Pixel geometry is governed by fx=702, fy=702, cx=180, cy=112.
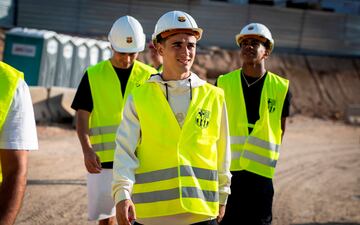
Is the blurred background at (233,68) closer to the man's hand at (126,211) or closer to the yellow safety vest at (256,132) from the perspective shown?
the yellow safety vest at (256,132)

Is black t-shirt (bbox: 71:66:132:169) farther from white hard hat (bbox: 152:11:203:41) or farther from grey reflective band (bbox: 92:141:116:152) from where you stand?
white hard hat (bbox: 152:11:203:41)

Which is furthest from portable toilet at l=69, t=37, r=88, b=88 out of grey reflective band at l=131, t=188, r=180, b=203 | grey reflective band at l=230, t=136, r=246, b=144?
grey reflective band at l=131, t=188, r=180, b=203

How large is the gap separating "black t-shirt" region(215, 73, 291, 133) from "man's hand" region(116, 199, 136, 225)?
2.27 meters

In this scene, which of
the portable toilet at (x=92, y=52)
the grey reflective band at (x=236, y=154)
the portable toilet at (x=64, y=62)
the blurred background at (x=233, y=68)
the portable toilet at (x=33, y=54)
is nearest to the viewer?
the grey reflective band at (x=236, y=154)

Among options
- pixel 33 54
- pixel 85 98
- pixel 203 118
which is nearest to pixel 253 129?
pixel 85 98

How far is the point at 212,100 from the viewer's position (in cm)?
407

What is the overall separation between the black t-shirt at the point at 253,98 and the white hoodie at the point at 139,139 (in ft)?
5.51

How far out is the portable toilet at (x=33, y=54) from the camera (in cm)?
1859

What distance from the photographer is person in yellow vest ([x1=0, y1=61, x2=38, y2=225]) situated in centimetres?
295

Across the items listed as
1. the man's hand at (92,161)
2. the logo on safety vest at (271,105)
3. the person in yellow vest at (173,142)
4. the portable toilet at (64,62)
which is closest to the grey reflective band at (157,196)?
the person in yellow vest at (173,142)

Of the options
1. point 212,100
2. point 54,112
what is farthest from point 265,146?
point 54,112

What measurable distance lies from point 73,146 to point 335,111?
563 inches

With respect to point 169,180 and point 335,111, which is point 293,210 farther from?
point 335,111

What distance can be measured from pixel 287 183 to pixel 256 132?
224 inches
